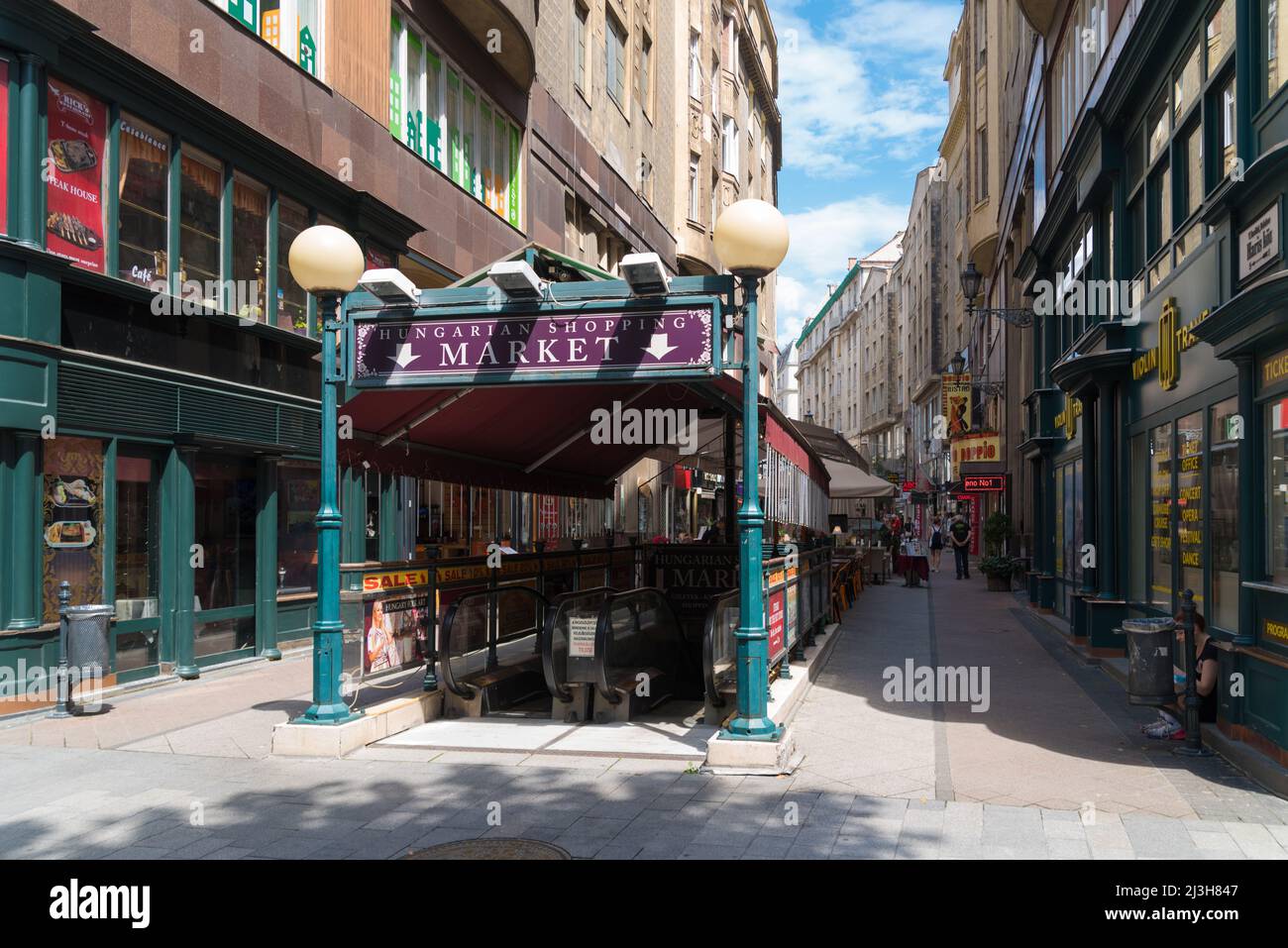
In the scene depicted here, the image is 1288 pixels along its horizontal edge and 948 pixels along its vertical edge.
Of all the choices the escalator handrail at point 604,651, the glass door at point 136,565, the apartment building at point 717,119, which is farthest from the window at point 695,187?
the escalator handrail at point 604,651

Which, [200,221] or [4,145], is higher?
[200,221]

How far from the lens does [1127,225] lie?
12.5 m

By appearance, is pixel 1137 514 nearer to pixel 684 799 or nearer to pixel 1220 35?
pixel 1220 35

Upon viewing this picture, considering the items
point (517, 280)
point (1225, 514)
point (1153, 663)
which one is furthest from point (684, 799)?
point (1225, 514)

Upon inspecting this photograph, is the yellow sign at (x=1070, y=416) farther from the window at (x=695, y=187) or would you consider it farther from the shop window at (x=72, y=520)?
the window at (x=695, y=187)

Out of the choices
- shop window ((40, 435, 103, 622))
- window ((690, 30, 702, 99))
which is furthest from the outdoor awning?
shop window ((40, 435, 103, 622))

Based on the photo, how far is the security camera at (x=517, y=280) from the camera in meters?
7.68

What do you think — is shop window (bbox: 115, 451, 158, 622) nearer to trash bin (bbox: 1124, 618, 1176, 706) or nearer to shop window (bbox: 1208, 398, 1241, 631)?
trash bin (bbox: 1124, 618, 1176, 706)

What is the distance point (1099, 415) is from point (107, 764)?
1121 centimetres

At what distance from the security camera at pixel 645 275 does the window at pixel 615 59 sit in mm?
21124

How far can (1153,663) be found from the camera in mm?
8211

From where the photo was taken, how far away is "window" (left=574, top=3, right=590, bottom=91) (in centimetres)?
2466

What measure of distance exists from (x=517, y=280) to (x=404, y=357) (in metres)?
1.15

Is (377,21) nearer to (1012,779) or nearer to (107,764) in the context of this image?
(107,764)
